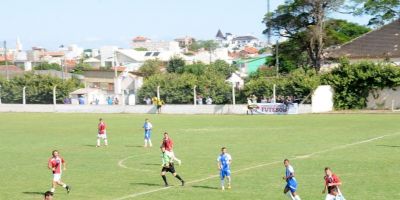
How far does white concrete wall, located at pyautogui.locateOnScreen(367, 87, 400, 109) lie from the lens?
60.2 metres

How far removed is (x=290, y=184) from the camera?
21141 mm

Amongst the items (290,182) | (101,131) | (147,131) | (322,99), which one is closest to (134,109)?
(322,99)

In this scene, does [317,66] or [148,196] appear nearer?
[148,196]

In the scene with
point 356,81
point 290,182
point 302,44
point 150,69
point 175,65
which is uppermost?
point 175,65

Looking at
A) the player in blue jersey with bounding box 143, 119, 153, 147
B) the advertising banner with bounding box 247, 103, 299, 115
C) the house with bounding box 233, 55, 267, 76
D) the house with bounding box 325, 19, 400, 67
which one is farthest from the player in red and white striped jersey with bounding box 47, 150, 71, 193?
the house with bounding box 233, 55, 267, 76

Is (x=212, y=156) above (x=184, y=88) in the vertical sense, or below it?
below

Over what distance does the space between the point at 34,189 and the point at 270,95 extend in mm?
39262

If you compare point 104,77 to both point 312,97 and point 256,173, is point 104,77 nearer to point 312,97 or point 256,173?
point 312,97

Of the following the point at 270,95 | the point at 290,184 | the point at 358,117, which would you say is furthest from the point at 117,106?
the point at 290,184

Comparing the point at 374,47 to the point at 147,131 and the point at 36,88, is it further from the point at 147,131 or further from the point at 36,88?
the point at 147,131

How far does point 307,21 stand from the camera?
3029 inches

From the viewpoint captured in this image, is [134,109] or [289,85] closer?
[289,85]

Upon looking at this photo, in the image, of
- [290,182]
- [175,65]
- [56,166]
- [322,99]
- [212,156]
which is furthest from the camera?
[175,65]

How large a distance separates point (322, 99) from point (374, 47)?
2094 cm
